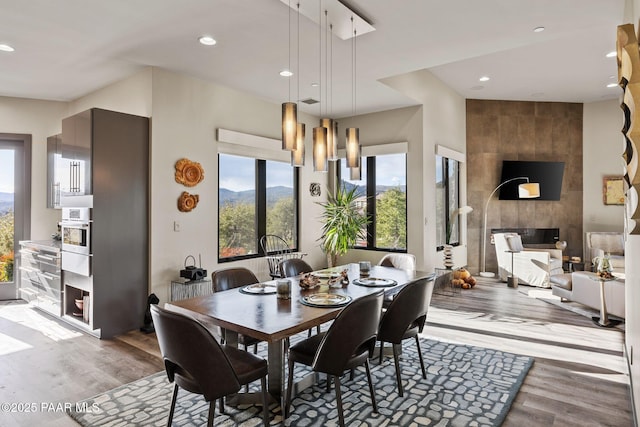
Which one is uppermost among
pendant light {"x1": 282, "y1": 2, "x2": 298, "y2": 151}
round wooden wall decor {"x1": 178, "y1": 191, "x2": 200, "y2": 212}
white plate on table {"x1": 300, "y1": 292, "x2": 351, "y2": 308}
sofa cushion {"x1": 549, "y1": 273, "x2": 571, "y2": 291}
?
pendant light {"x1": 282, "y1": 2, "x2": 298, "y2": 151}

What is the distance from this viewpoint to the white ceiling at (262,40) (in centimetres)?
315

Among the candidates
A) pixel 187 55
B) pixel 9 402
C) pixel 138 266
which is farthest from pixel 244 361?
pixel 187 55

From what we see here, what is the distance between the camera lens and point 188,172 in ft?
15.2

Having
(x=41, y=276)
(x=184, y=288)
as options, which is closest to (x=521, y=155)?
(x=184, y=288)

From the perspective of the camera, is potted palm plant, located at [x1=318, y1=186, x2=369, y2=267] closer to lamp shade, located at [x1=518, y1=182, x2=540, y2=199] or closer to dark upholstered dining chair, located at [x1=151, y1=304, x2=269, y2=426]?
lamp shade, located at [x1=518, y1=182, x2=540, y2=199]

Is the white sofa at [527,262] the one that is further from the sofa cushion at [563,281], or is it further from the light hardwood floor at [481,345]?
the light hardwood floor at [481,345]

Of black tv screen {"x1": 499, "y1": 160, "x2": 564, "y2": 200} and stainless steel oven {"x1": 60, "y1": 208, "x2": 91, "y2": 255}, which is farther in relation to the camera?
black tv screen {"x1": 499, "y1": 160, "x2": 564, "y2": 200}

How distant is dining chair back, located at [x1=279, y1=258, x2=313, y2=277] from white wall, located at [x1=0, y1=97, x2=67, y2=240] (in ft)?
13.8

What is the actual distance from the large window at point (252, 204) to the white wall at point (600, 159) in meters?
6.24

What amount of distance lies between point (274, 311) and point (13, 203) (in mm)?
5516

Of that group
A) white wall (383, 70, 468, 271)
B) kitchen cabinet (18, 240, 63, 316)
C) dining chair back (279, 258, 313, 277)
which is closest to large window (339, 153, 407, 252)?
white wall (383, 70, 468, 271)

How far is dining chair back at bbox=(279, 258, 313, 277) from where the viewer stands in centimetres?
393

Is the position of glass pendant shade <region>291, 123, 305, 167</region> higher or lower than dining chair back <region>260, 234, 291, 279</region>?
higher

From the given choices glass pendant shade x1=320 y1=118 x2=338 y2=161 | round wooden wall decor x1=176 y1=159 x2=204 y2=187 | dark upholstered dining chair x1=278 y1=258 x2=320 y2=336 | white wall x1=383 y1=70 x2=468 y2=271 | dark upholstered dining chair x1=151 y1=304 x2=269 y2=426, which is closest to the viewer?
dark upholstered dining chair x1=151 y1=304 x2=269 y2=426
